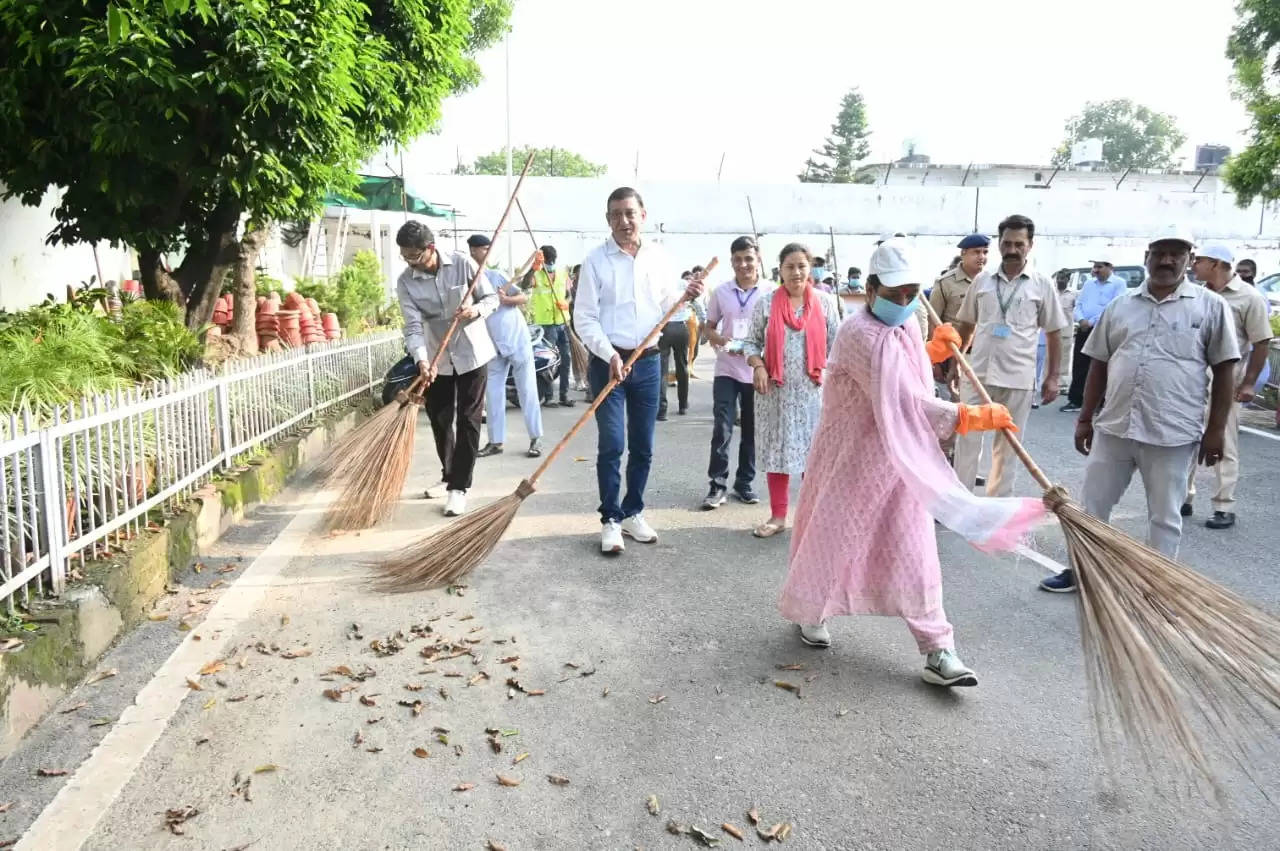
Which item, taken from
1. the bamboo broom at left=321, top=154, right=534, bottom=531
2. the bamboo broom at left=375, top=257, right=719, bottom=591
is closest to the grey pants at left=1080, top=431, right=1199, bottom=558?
the bamboo broom at left=375, top=257, right=719, bottom=591

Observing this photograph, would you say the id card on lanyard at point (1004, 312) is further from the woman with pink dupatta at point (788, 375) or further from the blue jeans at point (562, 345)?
the blue jeans at point (562, 345)

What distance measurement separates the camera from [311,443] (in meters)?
7.65

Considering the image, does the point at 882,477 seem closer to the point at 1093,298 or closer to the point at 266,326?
the point at 266,326

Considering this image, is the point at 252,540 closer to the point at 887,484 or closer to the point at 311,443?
the point at 311,443

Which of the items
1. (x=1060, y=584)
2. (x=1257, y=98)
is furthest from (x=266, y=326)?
(x=1257, y=98)

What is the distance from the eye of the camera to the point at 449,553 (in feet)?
15.3

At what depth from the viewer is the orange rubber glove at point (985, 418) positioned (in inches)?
123

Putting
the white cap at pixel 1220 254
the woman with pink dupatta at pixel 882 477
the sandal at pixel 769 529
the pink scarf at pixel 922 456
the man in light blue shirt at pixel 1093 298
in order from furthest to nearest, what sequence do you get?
the man in light blue shirt at pixel 1093 298, the white cap at pixel 1220 254, the sandal at pixel 769 529, the woman with pink dupatta at pixel 882 477, the pink scarf at pixel 922 456

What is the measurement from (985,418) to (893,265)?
26.7 inches

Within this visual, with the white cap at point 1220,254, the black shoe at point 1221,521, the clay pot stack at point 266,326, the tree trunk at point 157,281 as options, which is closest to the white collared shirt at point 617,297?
the white cap at point 1220,254

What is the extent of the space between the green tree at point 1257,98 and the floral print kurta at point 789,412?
11320 millimetres

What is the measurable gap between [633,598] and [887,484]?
4.77ft

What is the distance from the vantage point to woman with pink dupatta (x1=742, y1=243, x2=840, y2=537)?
5566mm

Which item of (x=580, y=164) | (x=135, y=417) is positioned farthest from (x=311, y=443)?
(x=580, y=164)
